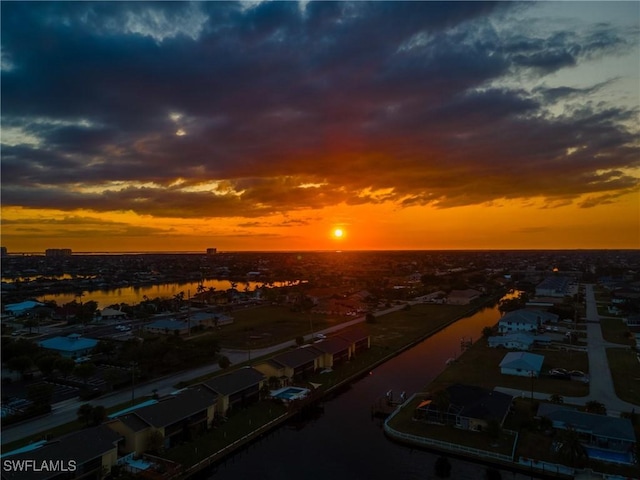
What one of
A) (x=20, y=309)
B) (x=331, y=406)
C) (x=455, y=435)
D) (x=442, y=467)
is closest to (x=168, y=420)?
(x=331, y=406)

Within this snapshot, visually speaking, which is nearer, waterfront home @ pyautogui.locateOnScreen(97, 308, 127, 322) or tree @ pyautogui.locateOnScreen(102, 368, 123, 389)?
tree @ pyautogui.locateOnScreen(102, 368, 123, 389)

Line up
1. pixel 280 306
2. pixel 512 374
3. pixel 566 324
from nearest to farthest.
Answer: pixel 512 374 < pixel 566 324 < pixel 280 306

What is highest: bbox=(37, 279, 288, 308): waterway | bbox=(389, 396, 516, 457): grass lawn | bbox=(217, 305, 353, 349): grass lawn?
bbox=(217, 305, 353, 349): grass lawn

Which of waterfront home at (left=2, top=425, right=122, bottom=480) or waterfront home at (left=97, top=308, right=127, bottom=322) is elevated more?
waterfront home at (left=2, top=425, right=122, bottom=480)

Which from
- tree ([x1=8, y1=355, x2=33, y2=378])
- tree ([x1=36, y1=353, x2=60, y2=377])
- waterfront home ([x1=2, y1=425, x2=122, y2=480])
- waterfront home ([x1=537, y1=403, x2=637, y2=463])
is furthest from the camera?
tree ([x1=8, y1=355, x2=33, y2=378])

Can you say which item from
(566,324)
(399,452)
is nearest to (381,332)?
(566,324)

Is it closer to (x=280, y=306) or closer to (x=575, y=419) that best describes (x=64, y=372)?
(x=575, y=419)

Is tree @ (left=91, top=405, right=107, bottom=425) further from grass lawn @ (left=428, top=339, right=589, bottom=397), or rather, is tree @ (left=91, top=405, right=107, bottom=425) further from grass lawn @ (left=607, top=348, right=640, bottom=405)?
grass lawn @ (left=607, top=348, right=640, bottom=405)

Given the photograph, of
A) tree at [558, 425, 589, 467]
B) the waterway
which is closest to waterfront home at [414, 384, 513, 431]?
tree at [558, 425, 589, 467]
